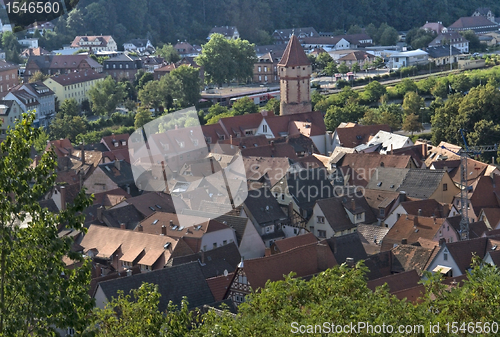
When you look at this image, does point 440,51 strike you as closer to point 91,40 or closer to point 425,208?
point 91,40

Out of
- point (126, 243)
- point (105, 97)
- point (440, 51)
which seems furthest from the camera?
point (440, 51)

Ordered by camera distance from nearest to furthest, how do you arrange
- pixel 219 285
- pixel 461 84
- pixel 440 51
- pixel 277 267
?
pixel 219 285 < pixel 277 267 < pixel 461 84 < pixel 440 51

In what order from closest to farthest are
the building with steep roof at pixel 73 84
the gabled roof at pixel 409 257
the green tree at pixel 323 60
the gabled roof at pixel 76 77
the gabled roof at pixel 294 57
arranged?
the gabled roof at pixel 409 257 < the gabled roof at pixel 294 57 < the building with steep roof at pixel 73 84 < the gabled roof at pixel 76 77 < the green tree at pixel 323 60

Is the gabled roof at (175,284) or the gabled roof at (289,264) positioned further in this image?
the gabled roof at (289,264)

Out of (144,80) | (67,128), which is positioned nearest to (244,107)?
(67,128)

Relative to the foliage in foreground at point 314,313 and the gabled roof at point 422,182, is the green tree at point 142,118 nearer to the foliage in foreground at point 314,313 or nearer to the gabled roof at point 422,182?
the gabled roof at point 422,182

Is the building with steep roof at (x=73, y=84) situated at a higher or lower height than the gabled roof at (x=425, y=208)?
lower

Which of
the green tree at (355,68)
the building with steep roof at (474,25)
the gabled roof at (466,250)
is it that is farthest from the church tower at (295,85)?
the building with steep roof at (474,25)
